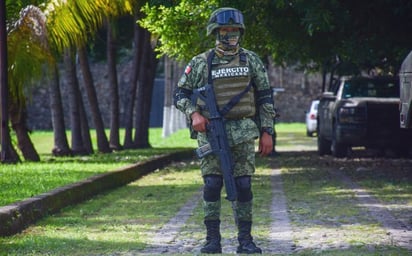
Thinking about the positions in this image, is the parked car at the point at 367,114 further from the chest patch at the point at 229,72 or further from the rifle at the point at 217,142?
the rifle at the point at 217,142

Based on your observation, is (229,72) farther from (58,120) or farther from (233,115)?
(58,120)

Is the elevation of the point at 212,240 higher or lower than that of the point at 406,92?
lower

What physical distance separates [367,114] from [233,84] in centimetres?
1435

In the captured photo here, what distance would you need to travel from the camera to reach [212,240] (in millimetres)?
10016

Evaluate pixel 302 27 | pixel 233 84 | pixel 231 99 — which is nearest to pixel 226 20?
pixel 233 84

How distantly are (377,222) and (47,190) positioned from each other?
436cm

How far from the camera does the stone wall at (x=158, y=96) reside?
195ft

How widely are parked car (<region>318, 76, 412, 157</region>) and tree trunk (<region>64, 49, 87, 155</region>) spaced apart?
18.3 ft

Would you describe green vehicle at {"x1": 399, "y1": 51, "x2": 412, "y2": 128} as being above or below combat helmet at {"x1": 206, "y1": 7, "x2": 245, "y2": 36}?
below

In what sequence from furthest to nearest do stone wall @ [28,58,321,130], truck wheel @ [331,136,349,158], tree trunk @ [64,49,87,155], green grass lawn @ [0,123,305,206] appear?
stone wall @ [28,58,321,130], truck wheel @ [331,136,349,158], tree trunk @ [64,49,87,155], green grass lawn @ [0,123,305,206]

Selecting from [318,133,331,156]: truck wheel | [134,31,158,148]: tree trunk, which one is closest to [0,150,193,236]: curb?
[318,133,331,156]: truck wheel

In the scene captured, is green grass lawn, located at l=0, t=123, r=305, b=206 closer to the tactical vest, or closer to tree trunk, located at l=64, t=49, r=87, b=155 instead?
tree trunk, located at l=64, t=49, r=87, b=155

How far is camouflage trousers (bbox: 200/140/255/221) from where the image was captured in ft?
32.8

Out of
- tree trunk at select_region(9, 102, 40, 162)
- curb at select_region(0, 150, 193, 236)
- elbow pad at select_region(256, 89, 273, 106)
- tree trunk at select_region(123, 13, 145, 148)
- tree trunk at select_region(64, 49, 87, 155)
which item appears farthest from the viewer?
tree trunk at select_region(123, 13, 145, 148)
